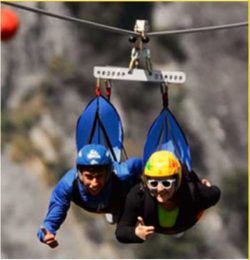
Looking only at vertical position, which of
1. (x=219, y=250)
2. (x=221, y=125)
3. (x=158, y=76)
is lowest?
(x=219, y=250)

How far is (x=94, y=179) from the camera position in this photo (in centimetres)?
778

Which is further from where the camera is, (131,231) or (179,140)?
(179,140)

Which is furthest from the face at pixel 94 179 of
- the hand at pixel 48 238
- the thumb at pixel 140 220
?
the hand at pixel 48 238

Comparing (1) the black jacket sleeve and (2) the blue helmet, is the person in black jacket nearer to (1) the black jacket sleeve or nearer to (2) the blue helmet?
(1) the black jacket sleeve

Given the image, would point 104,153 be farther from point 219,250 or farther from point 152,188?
point 219,250

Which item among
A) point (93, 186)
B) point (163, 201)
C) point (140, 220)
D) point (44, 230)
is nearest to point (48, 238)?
point (44, 230)

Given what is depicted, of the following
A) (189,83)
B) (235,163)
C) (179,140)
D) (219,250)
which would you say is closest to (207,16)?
(189,83)

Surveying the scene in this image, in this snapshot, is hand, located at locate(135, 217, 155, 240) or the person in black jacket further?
the person in black jacket

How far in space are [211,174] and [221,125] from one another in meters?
1.37

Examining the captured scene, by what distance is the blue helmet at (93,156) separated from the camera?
775 cm

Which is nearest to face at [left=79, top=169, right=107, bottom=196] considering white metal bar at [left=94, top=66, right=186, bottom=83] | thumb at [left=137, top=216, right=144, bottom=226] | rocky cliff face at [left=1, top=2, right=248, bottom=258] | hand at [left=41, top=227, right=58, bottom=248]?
thumb at [left=137, top=216, right=144, bottom=226]

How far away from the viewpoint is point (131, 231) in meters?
7.73

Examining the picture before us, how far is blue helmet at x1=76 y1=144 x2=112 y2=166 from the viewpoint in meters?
7.75

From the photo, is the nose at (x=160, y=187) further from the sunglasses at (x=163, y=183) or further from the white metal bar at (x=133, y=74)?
the white metal bar at (x=133, y=74)
